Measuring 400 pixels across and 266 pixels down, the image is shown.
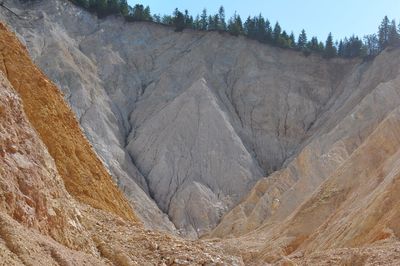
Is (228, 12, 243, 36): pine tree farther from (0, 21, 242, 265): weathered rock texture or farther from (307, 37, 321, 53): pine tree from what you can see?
(0, 21, 242, 265): weathered rock texture

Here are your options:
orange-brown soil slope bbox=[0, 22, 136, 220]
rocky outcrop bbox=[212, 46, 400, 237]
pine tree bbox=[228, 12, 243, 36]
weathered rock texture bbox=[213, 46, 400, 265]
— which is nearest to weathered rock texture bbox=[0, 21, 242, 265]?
orange-brown soil slope bbox=[0, 22, 136, 220]

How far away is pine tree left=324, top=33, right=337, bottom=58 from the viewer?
7325 centimetres

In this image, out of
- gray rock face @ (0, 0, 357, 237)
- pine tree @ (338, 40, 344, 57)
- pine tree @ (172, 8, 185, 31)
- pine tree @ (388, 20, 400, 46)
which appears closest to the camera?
gray rock face @ (0, 0, 357, 237)

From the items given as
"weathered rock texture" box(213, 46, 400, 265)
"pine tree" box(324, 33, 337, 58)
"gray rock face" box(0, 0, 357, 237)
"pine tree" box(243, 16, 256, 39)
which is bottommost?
"weathered rock texture" box(213, 46, 400, 265)

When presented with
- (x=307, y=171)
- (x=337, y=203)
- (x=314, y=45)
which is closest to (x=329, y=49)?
(x=314, y=45)

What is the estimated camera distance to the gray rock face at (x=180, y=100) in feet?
168

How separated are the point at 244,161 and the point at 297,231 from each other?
26337 mm

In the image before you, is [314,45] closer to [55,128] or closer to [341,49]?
[341,49]

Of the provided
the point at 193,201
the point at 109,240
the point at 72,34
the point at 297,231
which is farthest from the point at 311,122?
the point at 109,240

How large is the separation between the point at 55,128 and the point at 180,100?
4279 centimetres

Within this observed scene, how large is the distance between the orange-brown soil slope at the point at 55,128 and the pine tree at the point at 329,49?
5847 centimetres

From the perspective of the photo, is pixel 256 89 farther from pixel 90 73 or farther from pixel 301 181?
pixel 301 181

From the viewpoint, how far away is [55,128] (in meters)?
17.2

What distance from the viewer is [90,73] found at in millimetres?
64250
